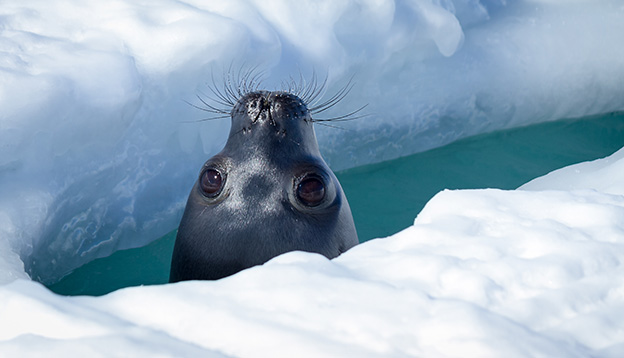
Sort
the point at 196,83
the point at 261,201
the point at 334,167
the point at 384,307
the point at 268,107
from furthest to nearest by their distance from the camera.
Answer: the point at 334,167, the point at 196,83, the point at 268,107, the point at 261,201, the point at 384,307

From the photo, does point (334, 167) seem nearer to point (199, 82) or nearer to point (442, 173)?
point (442, 173)

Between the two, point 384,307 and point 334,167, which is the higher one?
point 334,167

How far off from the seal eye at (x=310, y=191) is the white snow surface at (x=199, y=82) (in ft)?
3.34

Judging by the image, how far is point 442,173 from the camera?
4.98 meters

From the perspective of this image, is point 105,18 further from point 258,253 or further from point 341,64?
point 258,253

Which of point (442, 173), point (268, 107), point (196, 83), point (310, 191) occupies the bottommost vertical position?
point (310, 191)

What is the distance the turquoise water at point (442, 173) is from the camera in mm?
3857

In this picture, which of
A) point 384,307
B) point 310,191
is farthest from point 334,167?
point 384,307

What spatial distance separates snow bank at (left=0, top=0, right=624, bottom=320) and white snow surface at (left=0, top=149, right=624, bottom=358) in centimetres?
99

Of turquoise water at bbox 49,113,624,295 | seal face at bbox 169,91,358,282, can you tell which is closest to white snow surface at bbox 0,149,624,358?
seal face at bbox 169,91,358,282

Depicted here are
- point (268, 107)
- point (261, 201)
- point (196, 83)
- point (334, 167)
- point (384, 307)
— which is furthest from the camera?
point (334, 167)

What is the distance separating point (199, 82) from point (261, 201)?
1606 mm

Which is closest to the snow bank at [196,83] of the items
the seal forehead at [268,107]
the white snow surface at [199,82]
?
the white snow surface at [199,82]

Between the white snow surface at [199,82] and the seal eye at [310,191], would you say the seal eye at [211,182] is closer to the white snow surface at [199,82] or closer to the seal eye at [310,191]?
the seal eye at [310,191]
